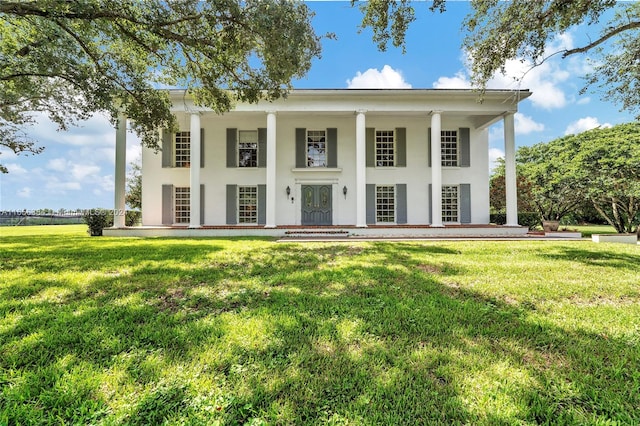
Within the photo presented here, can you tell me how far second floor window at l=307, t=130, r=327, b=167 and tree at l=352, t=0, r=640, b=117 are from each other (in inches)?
279

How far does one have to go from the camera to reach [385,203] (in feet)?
47.0

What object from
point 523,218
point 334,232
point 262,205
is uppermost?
point 262,205

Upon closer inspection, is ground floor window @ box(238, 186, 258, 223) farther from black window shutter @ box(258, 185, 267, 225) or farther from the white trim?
the white trim

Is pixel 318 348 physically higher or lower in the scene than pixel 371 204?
lower

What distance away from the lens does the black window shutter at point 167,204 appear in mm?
13805

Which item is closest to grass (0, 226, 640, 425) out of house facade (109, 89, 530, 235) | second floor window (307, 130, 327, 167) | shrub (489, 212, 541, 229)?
house facade (109, 89, 530, 235)

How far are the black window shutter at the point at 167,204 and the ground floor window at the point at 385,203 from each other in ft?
33.2

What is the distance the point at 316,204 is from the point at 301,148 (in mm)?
2848

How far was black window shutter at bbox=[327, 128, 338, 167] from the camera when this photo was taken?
14.0 meters

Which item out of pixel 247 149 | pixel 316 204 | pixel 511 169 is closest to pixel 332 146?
pixel 316 204

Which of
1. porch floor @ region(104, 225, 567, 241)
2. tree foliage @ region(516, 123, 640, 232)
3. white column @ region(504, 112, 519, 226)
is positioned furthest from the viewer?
tree foliage @ region(516, 123, 640, 232)

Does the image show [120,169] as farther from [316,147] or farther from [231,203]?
[316,147]

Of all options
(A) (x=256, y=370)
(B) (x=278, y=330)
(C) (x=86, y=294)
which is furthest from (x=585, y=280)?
(C) (x=86, y=294)

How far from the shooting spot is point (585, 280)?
4707 mm
